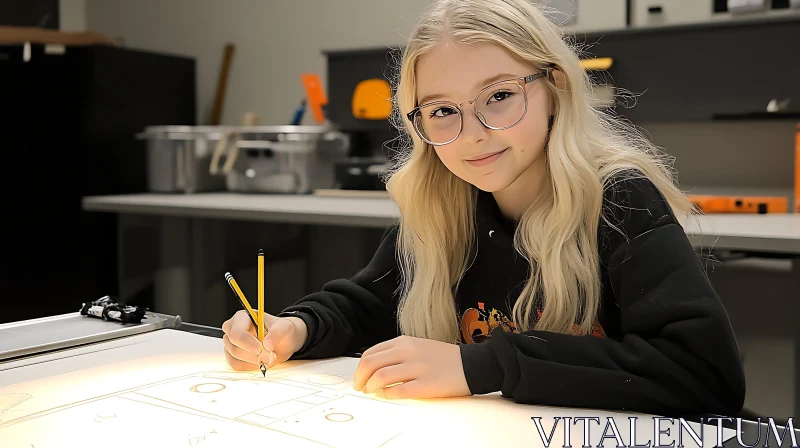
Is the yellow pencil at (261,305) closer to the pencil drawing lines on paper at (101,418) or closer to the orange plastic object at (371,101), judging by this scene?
the pencil drawing lines on paper at (101,418)

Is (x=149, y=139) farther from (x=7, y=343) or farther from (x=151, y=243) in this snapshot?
(x=7, y=343)

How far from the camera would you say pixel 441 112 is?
36.7 inches

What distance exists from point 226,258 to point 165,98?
38.1 inches

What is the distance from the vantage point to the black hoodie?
73cm

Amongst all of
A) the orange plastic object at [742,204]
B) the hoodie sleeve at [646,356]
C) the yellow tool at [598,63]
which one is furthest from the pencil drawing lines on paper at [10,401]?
the yellow tool at [598,63]

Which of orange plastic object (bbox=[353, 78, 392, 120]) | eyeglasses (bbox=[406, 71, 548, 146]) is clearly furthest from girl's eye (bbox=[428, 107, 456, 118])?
orange plastic object (bbox=[353, 78, 392, 120])

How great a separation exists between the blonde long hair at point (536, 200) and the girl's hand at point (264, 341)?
179 mm

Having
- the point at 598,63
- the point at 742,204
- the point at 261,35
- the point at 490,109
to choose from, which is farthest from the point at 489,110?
the point at 261,35

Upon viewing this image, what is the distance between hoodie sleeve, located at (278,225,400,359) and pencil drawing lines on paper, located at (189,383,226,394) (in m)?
0.20

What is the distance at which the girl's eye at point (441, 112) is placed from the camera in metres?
0.92

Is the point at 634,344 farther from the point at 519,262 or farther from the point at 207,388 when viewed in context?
the point at 207,388

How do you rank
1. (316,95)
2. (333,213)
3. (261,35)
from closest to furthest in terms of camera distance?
(333,213)
(316,95)
(261,35)

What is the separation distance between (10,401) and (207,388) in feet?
0.61

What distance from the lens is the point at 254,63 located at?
304 centimetres
